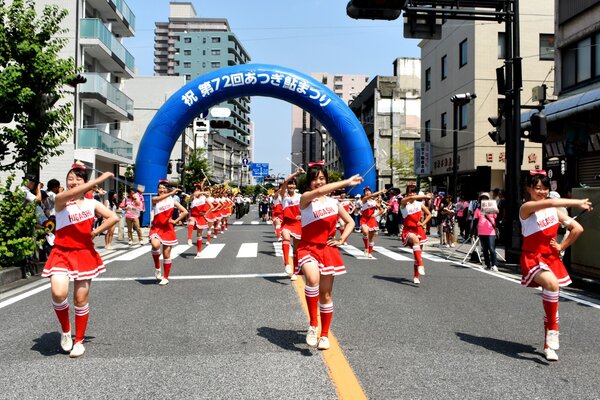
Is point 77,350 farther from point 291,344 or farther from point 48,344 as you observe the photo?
point 291,344

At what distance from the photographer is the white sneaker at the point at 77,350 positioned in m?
4.67

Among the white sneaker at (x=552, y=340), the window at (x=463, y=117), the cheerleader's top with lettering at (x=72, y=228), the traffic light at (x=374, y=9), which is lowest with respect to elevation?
the white sneaker at (x=552, y=340)

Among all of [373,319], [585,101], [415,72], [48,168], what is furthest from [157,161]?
[415,72]

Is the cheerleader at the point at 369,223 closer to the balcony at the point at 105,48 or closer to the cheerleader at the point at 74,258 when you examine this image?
the cheerleader at the point at 74,258

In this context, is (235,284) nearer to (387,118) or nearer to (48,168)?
(48,168)

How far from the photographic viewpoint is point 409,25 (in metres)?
11.8

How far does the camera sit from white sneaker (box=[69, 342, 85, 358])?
4.67 metres

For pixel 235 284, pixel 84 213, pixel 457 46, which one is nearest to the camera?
pixel 84 213

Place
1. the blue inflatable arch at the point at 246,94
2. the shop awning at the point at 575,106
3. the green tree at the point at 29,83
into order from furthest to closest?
the blue inflatable arch at the point at 246,94 → the shop awning at the point at 575,106 → the green tree at the point at 29,83

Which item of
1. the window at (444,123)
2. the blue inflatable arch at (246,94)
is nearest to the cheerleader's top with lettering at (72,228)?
the blue inflatable arch at (246,94)

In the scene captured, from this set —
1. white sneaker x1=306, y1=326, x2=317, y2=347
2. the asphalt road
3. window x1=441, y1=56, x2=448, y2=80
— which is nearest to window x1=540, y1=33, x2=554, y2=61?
window x1=441, y1=56, x2=448, y2=80

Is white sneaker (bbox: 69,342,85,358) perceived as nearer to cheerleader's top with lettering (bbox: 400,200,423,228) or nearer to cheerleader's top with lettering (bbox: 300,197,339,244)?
cheerleader's top with lettering (bbox: 300,197,339,244)

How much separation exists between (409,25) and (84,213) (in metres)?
8.99

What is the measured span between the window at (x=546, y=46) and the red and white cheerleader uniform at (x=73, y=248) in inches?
1111
